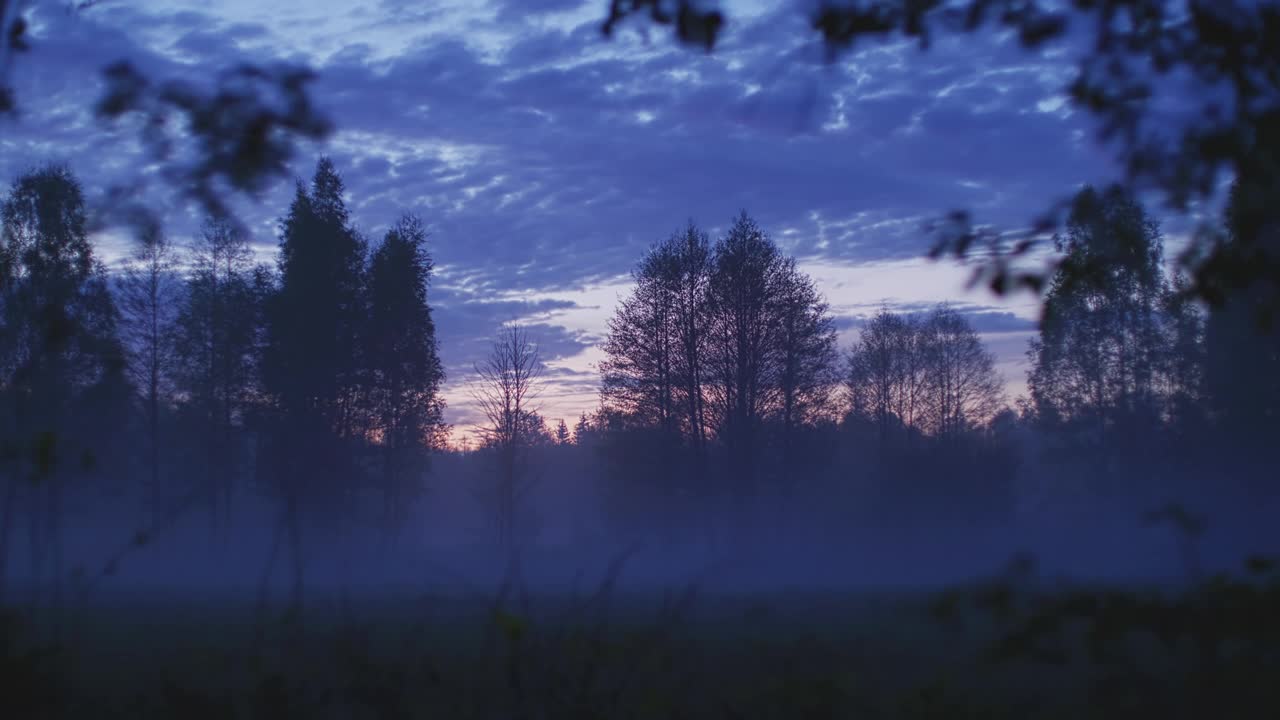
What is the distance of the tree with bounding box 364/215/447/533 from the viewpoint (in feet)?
101

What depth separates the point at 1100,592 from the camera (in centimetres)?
336

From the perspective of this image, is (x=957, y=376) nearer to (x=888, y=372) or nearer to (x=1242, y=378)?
(x=888, y=372)

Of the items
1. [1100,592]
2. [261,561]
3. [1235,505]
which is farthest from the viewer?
[261,561]

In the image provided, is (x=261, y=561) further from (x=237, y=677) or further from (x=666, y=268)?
(x=237, y=677)

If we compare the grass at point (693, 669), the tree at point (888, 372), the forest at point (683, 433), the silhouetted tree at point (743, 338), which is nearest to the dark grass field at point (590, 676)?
the grass at point (693, 669)

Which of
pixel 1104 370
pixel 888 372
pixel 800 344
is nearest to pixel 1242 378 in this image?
pixel 1104 370

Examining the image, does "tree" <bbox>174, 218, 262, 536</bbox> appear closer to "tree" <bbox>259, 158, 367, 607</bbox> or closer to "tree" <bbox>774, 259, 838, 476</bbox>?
"tree" <bbox>259, 158, 367, 607</bbox>

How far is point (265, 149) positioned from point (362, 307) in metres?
26.6

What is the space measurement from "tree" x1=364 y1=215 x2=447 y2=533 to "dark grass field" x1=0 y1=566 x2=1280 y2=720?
24.2m

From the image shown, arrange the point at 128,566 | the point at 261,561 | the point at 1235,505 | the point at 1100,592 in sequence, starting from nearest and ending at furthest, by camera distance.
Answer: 1. the point at 1100,592
2. the point at 1235,505
3. the point at 128,566
4. the point at 261,561

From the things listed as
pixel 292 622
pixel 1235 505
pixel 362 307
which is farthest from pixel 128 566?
pixel 1235 505

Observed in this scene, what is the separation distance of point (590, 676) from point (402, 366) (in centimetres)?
2863

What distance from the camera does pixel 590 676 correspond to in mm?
3947

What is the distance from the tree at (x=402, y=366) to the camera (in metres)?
30.7
